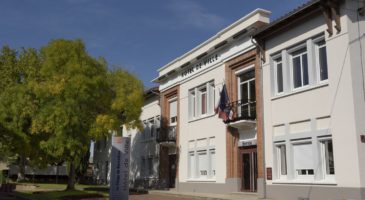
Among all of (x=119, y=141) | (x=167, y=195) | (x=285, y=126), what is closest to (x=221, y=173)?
(x=167, y=195)

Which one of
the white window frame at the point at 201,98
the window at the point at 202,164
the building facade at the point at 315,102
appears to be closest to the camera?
the building facade at the point at 315,102

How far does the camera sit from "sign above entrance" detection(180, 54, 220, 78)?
2649 centimetres

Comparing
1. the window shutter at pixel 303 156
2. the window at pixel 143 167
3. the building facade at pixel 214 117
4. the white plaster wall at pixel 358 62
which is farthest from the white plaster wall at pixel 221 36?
the window at pixel 143 167

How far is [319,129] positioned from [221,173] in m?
8.11

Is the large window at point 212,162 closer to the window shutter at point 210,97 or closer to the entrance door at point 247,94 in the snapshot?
the window shutter at point 210,97

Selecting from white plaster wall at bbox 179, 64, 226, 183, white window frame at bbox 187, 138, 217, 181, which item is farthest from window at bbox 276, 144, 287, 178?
white window frame at bbox 187, 138, 217, 181

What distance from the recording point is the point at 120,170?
12312mm

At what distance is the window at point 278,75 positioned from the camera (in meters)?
20.6

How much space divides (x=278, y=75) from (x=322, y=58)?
2.81 metres

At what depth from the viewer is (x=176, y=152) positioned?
3066 centimetres

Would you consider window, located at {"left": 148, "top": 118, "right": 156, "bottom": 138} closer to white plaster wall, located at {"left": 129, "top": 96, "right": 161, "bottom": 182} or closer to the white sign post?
white plaster wall, located at {"left": 129, "top": 96, "right": 161, "bottom": 182}

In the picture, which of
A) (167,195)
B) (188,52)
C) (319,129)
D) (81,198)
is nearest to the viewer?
(319,129)

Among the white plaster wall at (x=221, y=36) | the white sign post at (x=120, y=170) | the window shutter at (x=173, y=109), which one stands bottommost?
the white sign post at (x=120, y=170)

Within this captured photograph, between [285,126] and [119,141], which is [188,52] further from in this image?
[119,141]
